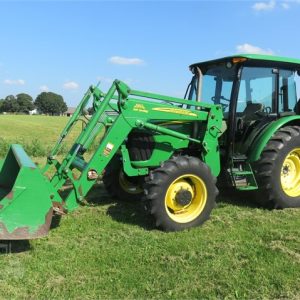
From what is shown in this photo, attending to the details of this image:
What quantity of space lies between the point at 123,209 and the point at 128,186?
2.06ft

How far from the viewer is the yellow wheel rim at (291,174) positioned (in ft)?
20.9

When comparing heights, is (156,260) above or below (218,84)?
below

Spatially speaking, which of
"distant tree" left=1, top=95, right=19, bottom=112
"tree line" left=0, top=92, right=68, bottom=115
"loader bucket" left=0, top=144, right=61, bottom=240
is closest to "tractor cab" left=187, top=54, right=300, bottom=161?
"loader bucket" left=0, top=144, right=61, bottom=240

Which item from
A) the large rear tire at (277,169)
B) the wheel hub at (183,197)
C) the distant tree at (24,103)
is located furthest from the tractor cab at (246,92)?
the distant tree at (24,103)

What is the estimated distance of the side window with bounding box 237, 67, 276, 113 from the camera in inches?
241

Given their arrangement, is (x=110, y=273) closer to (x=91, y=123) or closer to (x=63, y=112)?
(x=91, y=123)

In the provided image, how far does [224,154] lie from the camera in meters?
6.16

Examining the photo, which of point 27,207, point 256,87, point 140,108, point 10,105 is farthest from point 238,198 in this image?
point 10,105

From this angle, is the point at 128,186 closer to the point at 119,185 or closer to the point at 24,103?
the point at 119,185

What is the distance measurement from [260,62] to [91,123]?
2698 mm

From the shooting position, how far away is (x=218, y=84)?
646cm

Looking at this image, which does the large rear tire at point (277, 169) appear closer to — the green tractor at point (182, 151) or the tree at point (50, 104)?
the green tractor at point (182, 151)

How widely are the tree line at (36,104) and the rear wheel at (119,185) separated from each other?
379 ft

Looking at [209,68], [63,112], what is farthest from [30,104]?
[209,68]
